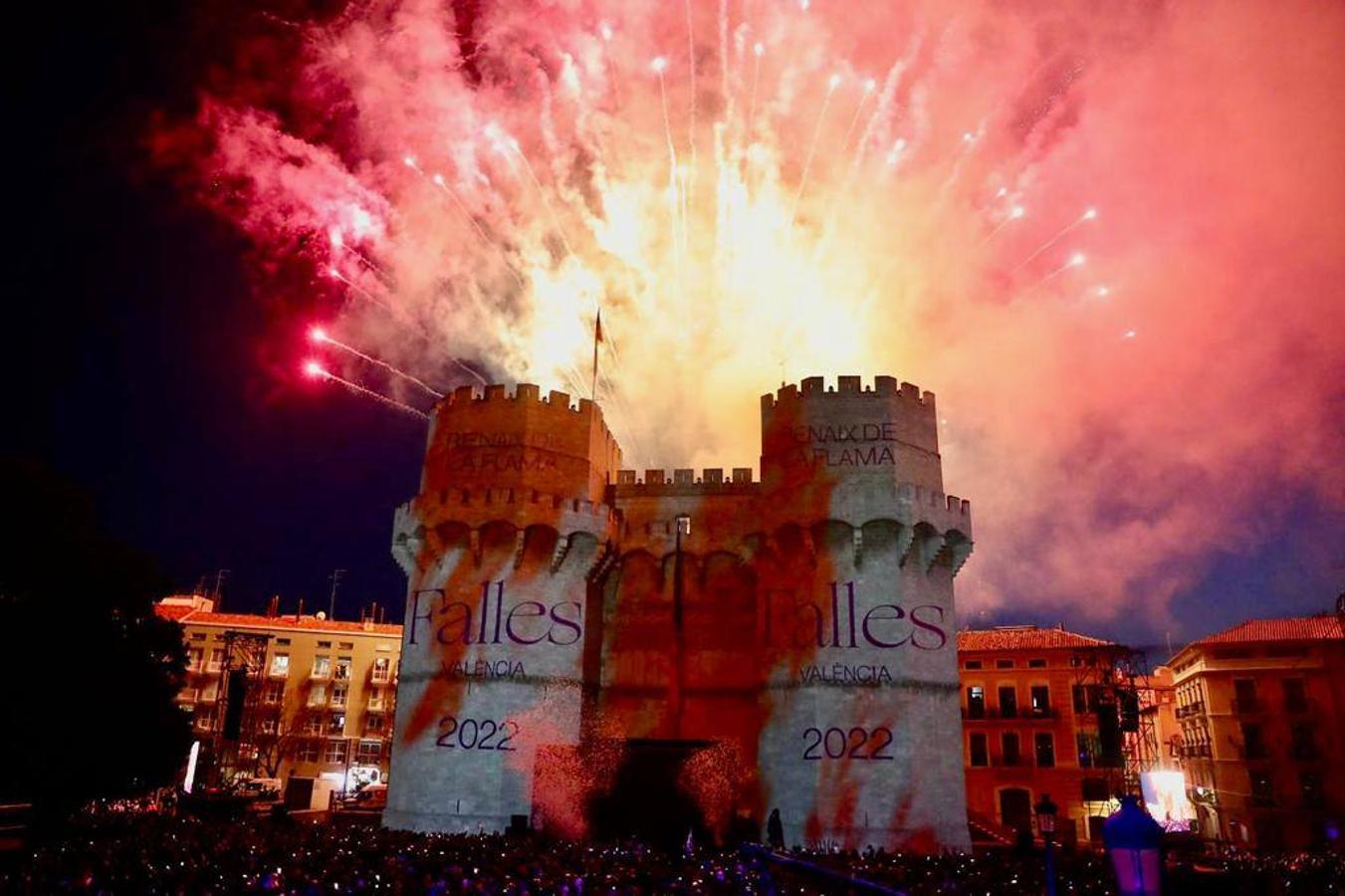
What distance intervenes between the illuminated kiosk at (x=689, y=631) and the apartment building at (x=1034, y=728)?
23405 mm

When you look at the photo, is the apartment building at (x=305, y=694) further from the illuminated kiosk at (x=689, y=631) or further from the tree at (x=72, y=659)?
the tree at (x=72, y=659)

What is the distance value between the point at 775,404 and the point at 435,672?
14537mm

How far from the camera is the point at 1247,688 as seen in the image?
5397cm

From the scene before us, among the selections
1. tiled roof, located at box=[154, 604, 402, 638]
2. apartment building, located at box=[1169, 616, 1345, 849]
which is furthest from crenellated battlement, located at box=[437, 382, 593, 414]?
tiled roof, located at box=[154, 604, 402, 638]

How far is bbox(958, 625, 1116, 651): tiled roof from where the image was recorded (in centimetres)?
5762

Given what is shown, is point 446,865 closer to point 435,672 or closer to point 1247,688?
point 435,672

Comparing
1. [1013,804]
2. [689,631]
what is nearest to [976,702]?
[1013,804]

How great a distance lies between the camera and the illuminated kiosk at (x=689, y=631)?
96.2 ft

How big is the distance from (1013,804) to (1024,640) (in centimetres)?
1004

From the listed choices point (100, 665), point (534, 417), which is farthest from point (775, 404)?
point (100, 665)

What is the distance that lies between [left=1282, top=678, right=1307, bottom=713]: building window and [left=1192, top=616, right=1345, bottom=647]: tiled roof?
2.37 metres

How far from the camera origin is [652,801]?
2761cm

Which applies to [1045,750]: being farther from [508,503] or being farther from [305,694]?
[305,694]

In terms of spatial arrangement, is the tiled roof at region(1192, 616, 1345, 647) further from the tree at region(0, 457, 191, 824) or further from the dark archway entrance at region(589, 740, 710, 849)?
the tree at region(0, 457, 191, 824)
